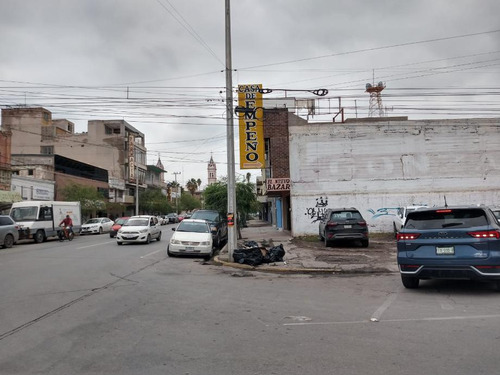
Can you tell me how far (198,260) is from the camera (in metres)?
16.2

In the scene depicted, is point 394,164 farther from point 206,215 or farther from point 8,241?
point 8,241

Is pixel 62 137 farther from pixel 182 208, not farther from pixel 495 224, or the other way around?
pixel 495 224

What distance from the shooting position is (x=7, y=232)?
2261 cm

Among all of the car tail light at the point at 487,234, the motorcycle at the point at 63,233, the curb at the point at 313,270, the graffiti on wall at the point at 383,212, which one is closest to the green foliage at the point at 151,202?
the motorcycle at the point at 63,233

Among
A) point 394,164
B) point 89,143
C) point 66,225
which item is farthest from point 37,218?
point 89,143

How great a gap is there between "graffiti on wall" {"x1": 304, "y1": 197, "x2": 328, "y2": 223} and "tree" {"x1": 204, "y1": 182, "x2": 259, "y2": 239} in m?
3.86

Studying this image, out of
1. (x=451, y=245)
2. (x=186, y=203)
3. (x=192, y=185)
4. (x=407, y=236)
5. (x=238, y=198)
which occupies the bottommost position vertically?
(x=451, y=245)

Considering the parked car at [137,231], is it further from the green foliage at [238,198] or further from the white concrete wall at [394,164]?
the white concrete wall at [394,164]

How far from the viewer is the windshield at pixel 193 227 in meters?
17.8

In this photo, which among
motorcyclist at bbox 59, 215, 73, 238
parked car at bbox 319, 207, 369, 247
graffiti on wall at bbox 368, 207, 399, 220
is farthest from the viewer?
motorcyclist at bbox 59, 215, 73, 238

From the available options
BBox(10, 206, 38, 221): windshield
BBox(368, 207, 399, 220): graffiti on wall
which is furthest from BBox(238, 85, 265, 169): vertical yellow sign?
BBox(10, 206, 38, 221): windshield

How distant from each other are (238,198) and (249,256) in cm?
1162

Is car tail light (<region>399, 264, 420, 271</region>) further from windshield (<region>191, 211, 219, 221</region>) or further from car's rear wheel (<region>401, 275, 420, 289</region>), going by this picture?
windshield (<region>191, 211, 219, 221</region>)

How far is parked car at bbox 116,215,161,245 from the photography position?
72.8ft
